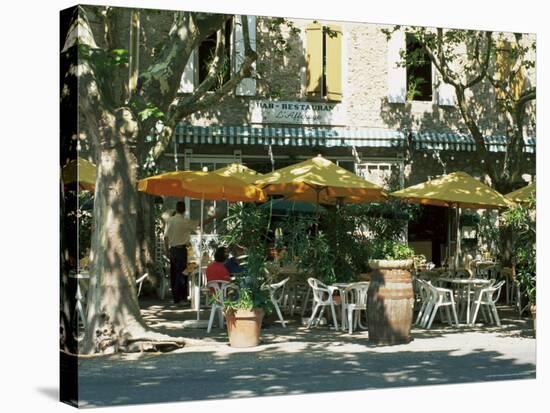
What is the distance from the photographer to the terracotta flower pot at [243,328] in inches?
489

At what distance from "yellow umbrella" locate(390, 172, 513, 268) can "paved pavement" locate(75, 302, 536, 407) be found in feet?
3.81

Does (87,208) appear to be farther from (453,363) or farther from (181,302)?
(453,363)

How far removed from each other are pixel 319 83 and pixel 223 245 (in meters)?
2.21

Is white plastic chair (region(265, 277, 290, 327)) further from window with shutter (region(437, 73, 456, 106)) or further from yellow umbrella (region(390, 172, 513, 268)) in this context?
window with shutter (region(437, 73, 456, 106))

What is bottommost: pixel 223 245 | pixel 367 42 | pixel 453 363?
pixel 453 363

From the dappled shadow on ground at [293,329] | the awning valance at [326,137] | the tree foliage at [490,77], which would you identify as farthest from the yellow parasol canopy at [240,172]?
the tree foliage at [490,77]

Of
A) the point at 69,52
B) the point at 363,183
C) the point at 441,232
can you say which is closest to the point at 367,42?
the point at 363,183

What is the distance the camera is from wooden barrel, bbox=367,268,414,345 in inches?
520

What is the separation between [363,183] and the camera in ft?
42.9

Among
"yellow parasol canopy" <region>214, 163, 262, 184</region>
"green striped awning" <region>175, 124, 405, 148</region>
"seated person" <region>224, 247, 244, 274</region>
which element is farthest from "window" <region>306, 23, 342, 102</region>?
"seated person" <region>224, 247, 244, 274</region>

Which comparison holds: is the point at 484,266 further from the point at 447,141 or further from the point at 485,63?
the point at 485,63

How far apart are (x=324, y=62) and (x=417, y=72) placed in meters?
1.16

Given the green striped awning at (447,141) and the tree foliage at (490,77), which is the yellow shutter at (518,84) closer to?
the tree foliage at (490,77)

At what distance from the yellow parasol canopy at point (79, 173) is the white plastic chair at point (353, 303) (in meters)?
3.92
